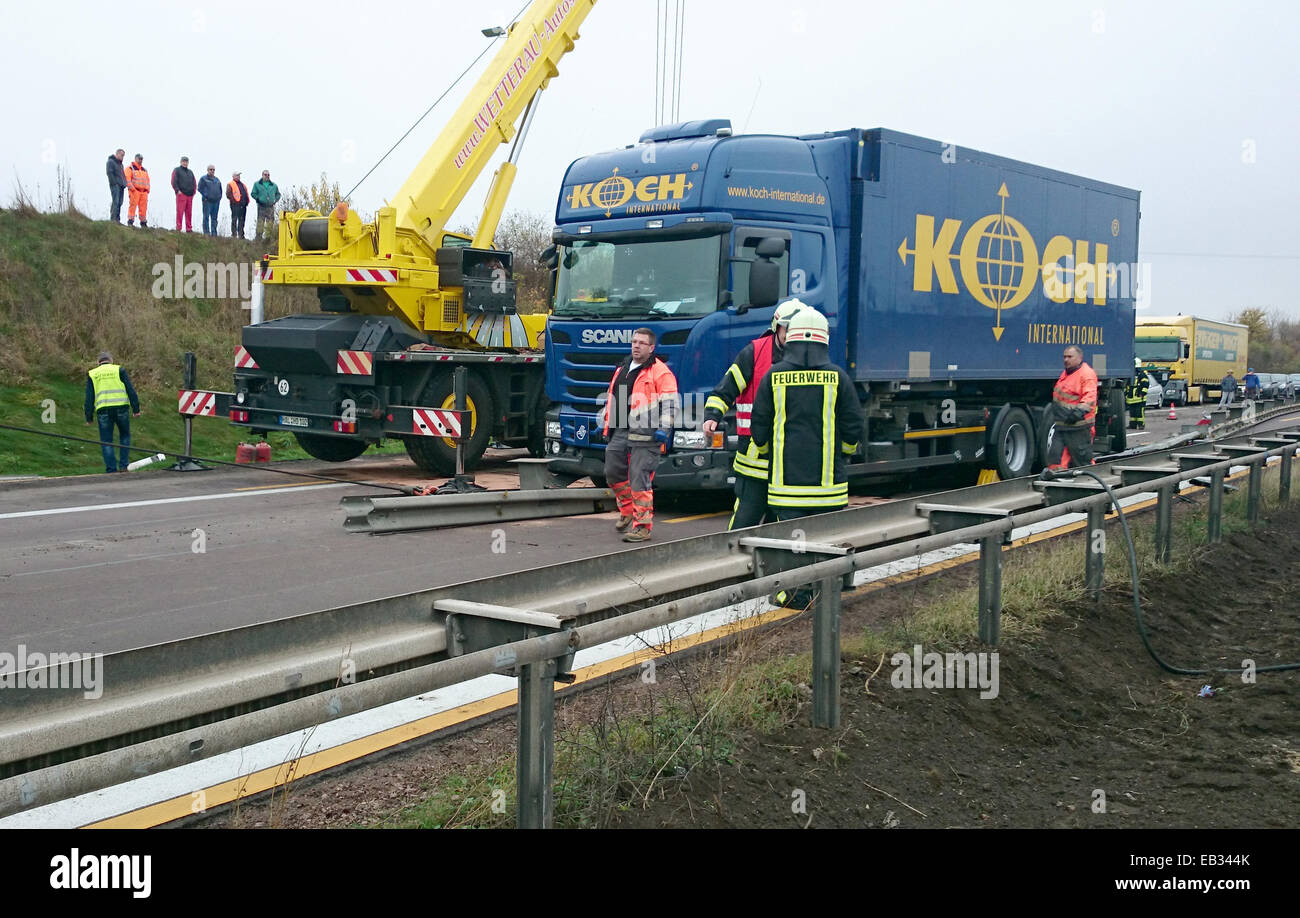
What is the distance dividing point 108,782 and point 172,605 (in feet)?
17.8

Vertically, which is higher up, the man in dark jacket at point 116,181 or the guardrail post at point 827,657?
the man in dark jacket at point 116,181

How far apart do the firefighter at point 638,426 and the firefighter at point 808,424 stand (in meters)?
2.16

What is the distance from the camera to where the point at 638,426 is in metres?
9.65

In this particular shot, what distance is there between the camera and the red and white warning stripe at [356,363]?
14.2 meters

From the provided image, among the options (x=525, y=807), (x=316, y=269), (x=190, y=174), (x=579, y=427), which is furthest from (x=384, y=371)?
(x=190, y=174)

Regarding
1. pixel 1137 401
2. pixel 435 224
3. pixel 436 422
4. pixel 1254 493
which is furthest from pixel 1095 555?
pixel 1137 401

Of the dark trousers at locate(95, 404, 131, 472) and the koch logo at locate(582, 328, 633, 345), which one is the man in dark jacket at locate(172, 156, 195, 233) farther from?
the koch logo at locate(582, 328, 633, 345)

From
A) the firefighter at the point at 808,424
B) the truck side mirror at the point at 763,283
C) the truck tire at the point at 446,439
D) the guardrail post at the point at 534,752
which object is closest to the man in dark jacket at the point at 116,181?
the truck tire at the point at 446,439

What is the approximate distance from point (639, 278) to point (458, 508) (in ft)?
9.27

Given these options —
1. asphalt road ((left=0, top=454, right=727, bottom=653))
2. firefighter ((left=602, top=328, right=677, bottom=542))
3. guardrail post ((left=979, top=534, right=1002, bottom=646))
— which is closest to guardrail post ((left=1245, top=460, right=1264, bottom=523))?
asphalt road ((left=0, top=454, right=727, bottom=653))

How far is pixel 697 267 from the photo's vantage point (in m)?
11.0

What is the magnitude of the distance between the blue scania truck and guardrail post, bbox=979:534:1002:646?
3888 millimetres

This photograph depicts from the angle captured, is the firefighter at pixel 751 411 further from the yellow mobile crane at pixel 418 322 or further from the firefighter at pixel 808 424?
the yellow mobile crane at pixel 418 322

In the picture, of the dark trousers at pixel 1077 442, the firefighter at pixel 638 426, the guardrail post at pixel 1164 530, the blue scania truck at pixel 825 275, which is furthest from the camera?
the dark trousers at pixel 1077 442
